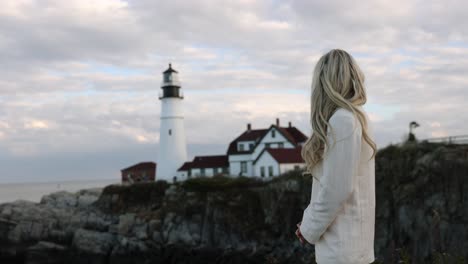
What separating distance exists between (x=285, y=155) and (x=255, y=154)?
3504mm

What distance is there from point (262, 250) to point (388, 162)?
7.89 m

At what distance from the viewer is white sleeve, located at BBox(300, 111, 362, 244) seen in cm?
277

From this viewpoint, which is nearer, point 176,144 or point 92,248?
point 92,248

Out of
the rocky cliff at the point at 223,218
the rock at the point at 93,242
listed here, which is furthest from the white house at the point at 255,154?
the rock at the point at 93,242

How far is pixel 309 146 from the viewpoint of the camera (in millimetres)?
2977

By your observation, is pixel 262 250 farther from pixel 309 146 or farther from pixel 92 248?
pixel 309 146

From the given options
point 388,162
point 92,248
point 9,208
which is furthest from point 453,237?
point 9,208

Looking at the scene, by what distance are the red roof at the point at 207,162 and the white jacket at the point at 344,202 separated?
41620 mm

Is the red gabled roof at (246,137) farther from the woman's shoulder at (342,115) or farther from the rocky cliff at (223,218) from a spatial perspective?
the woman's shoulder at (342,115)

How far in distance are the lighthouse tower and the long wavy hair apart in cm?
4261

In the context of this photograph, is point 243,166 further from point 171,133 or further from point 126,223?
point 126,223

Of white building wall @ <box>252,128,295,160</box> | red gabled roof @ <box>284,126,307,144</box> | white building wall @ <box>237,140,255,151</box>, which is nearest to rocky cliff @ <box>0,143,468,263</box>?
white building wall @ <box>252,128,295,160</box>

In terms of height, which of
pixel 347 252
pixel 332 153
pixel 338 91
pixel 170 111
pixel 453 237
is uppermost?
pixel 170 111

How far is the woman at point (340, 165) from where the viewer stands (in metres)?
2.78
